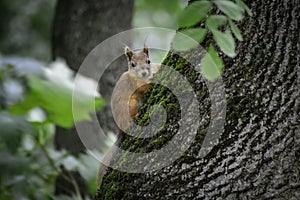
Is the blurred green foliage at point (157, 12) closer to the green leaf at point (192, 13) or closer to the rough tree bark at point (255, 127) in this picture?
the rough tree bark at point (255, 127)

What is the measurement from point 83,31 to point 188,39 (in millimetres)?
2330

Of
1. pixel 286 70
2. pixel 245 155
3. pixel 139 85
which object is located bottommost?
pixel 245 155

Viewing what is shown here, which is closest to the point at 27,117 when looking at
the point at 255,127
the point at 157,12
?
the point at 255,127

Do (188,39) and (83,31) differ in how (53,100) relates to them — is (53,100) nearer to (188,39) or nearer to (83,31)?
(188,39)

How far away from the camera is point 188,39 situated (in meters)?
1.32

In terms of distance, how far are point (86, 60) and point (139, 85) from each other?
3.68 ft

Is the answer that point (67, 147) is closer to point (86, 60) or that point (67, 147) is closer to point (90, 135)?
point (90, 135)

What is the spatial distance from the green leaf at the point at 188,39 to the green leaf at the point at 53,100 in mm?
776

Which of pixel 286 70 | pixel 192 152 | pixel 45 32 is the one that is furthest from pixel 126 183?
pixel 45 32

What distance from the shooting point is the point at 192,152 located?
1.61 metres

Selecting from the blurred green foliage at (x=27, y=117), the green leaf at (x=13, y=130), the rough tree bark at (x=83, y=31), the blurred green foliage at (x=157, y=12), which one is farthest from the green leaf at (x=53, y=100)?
the blurred green foliage at (x=157, y=12)

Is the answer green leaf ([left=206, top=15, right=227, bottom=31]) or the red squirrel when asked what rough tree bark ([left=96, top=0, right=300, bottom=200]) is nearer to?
green leaf ([left=206, top=15, right=227, bottom=31])

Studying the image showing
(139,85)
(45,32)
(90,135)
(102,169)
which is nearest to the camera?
(102,169)

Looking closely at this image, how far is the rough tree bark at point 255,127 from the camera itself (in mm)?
1519
